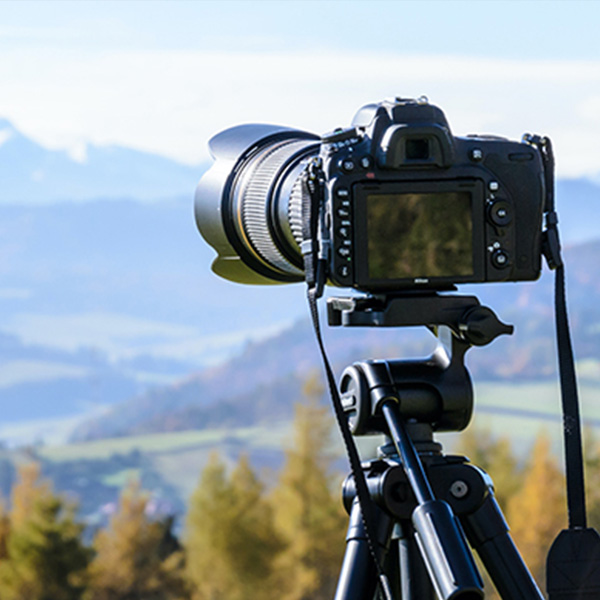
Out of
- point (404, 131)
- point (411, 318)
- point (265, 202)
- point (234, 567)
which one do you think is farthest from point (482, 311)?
point (234, 567)

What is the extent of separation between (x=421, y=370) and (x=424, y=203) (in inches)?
7.2

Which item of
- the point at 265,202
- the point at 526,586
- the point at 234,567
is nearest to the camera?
the point at 526,586

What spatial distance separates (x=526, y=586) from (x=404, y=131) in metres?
0.48

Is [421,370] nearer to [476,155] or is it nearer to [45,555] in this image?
[476,155]

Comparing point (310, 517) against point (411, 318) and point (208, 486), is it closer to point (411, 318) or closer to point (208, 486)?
point (208, 486)

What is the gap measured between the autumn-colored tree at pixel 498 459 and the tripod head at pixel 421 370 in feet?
20.6

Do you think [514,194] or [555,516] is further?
[555,516]

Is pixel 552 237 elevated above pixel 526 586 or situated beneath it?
elevated above

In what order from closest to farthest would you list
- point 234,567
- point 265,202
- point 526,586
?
1. point 526,586
2. point 265,202
3. point 234,567

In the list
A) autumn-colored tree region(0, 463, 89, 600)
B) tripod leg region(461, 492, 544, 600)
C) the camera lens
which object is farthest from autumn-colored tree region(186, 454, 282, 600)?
tripod leg region(461, 492, 544, 600)

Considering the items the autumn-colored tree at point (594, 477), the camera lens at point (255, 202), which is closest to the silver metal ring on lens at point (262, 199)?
the camera lens at point (255, 202)

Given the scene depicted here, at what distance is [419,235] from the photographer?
1077mm

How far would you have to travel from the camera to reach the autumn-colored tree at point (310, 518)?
7457mm

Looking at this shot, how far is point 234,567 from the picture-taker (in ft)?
24.2
